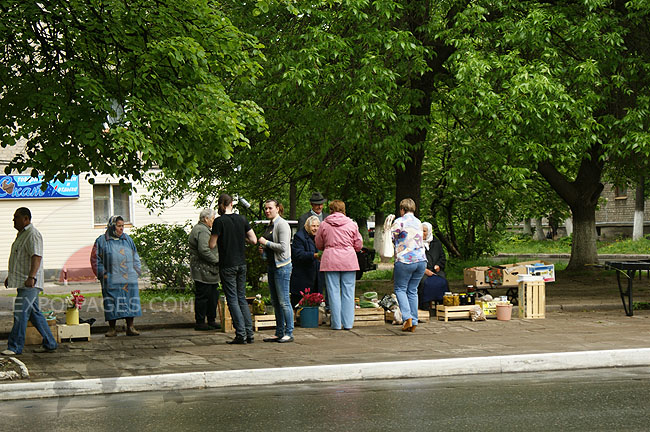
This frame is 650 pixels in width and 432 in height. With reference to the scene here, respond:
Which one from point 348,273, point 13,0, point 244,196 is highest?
point 13,0

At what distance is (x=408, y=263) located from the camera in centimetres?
1226

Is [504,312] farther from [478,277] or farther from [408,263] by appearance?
[408,263]

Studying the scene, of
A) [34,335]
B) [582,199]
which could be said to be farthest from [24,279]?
[582,199]

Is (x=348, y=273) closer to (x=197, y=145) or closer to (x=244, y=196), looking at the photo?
(x=197, y=145)

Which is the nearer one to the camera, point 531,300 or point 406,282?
point 406,282

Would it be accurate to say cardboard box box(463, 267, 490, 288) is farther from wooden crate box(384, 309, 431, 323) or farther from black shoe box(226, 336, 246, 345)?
black shoe box(226, 336, 246, 345)

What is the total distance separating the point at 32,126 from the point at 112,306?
10.4 ft

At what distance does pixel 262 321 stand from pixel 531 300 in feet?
14.9

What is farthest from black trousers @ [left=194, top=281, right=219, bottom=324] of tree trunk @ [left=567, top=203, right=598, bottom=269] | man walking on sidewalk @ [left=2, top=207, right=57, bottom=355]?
tree trunk @ [left=567, top=203, right=598, bottom=269]

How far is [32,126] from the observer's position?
1014 centimetres

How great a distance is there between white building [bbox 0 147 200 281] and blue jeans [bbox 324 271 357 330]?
14793mm

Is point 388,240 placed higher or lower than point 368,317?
higher

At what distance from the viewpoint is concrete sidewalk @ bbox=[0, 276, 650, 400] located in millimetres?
8586

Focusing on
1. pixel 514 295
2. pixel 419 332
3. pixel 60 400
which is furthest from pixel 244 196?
pixel 60 400
